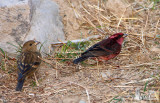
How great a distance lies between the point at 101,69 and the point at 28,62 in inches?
55.2

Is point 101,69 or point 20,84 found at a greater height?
point 101,69

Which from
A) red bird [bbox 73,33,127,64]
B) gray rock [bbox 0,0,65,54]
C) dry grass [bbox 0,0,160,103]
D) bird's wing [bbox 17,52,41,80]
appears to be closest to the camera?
dry grass [bbox 0,0,160,103]

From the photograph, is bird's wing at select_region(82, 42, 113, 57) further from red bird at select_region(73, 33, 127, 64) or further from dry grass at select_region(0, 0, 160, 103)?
dry grass at select_region(0, 0, 160, 103)

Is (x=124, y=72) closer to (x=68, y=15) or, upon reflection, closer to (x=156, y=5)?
(x=68, y=15)

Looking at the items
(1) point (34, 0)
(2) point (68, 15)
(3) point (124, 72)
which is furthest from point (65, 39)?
(3) point (124, 72)

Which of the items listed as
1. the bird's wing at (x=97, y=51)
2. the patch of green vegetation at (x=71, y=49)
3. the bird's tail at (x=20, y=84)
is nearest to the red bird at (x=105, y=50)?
the bird's wing at (x=97, y=51)

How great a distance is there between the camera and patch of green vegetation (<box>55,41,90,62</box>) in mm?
5508

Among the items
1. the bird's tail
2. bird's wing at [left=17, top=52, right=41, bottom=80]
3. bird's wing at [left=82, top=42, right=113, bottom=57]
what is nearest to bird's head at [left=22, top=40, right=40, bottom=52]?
bird's wing at [left=17, top=52, right=41, bottom=80]

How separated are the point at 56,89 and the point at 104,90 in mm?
815

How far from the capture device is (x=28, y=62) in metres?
4.74

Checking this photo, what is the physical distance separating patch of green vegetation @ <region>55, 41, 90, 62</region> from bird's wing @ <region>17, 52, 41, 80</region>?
2.15ft

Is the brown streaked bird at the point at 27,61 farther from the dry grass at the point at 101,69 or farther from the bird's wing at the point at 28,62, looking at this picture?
the dry grass at the point at 101,69

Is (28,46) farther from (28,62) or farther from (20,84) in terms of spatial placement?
(20,84)

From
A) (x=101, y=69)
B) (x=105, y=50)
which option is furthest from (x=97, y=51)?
(x=101, y=69)
